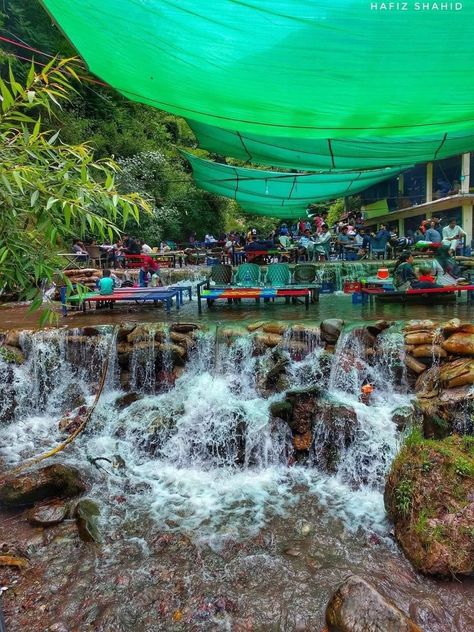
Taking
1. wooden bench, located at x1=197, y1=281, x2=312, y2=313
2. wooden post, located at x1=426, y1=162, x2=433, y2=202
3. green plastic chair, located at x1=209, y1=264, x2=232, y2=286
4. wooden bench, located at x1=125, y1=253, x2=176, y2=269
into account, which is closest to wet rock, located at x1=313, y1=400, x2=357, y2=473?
wooden bench, located at x1=197, y1=281, x2=312, y2=313

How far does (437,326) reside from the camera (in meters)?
6.05

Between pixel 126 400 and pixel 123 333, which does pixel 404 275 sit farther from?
pixel 126 400

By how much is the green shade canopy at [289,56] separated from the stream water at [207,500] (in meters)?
3.17

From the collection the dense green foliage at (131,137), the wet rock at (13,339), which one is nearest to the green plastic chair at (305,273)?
the dense green foliage at (131,137)

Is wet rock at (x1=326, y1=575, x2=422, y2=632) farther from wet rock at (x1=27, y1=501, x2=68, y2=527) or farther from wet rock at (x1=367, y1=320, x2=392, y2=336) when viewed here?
wet rock at (x1=367, y1=320, x2=392, y2=336)

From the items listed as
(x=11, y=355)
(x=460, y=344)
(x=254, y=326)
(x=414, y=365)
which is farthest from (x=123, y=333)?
(x=460, y=344)

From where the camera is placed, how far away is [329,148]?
746 centimetres

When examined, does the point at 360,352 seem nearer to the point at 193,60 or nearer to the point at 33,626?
the point at 193,60

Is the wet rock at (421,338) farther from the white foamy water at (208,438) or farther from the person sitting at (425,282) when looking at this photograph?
the person sitting at (425,282)

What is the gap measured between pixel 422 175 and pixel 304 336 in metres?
20.5

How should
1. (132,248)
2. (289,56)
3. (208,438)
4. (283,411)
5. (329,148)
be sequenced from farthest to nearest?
(132,248)
(329,148)
(208,438)
(283,411)
(289,56)

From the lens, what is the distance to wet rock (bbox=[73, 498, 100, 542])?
13.3 feet

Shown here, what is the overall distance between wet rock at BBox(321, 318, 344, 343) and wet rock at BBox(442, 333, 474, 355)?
1466 mm

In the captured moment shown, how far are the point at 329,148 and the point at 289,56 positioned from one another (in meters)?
3.53
